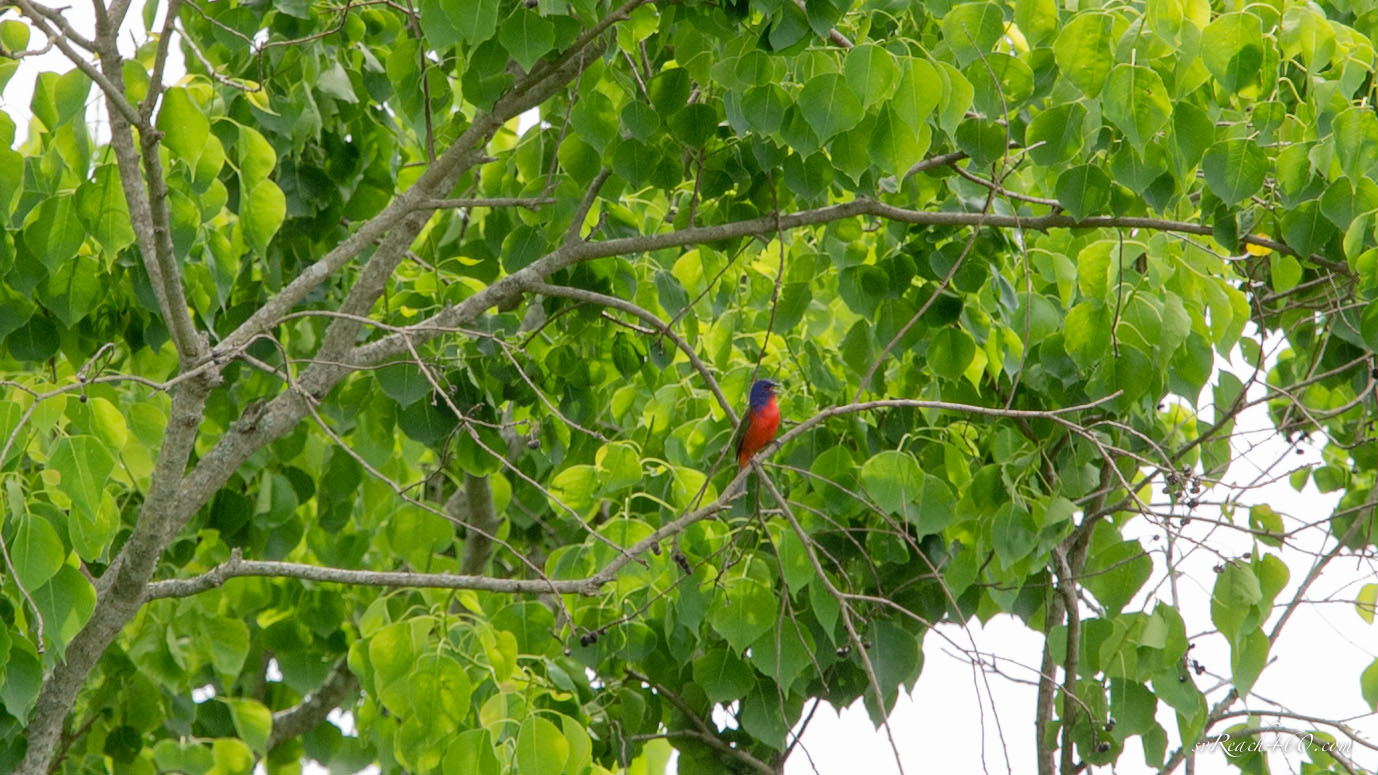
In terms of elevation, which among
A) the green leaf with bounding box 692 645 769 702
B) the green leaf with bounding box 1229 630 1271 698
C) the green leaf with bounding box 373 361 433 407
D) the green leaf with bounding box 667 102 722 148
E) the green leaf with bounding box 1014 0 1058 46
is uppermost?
the green leaf with bounding box 1014 0 1058 46

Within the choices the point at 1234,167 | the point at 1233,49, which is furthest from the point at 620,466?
the point at 1233,49

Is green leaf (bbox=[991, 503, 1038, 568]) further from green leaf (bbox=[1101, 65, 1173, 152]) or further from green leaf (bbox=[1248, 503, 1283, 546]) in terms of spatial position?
green leaf (bbox=[1101, 65, 1173, 152])

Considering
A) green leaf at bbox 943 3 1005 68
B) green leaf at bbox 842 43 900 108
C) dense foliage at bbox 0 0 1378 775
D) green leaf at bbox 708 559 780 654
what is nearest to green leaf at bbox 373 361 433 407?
dense foliage at bbox 0 0 1378 775

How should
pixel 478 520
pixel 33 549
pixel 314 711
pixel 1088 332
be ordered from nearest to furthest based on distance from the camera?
pixel 33 549
pixel 1088 332
pixel 478 520
pixel 314 711

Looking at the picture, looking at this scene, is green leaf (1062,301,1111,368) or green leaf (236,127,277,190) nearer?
green leaf (236,127,277,190)

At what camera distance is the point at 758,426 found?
4.63 metres

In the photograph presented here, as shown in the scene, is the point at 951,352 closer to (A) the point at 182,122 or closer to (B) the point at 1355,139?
(B) the point at 1355,139

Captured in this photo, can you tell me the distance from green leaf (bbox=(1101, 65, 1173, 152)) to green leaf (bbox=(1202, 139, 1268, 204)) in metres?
0.23

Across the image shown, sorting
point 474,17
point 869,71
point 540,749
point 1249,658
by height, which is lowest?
point 540,749

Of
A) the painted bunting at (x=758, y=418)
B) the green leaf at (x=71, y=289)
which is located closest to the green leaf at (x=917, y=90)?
the painted bunting at (x=758, y=418)

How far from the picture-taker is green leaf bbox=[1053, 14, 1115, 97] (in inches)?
118

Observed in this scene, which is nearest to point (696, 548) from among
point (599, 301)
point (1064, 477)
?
point (599, 301)

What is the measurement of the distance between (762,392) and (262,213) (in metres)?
1.84

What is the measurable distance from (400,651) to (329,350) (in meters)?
0.91
